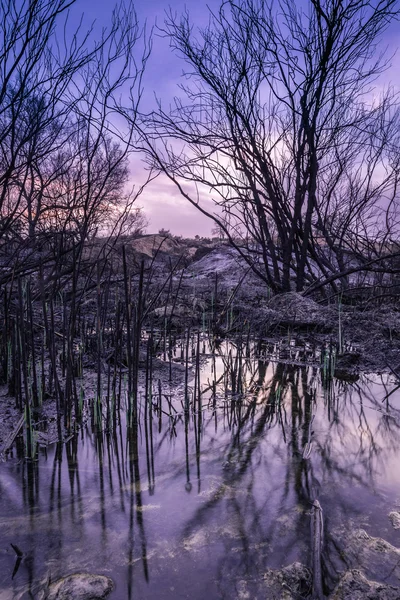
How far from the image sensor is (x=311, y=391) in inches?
107

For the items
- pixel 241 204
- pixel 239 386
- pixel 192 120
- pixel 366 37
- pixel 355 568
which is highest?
pixel 366 37

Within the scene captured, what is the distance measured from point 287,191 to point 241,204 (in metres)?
0.69

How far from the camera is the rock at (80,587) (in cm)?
104

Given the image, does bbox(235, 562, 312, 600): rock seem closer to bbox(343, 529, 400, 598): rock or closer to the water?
the water

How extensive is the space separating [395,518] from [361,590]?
1.24 feet

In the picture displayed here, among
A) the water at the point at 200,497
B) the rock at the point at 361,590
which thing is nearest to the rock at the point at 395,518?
the water at the point at 200,497

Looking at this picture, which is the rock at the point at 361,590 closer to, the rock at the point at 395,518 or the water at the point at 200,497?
the water at the point at 200,497

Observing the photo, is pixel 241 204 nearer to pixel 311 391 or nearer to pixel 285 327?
pixel 285 327

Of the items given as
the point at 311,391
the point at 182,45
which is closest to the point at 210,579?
the point at 311,391

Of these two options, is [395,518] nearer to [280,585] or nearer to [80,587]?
[280,585]

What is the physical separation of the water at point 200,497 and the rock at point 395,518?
0.07ft

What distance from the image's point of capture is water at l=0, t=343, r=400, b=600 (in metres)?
1.15

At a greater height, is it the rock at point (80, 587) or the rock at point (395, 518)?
the rock at point (395, 518)

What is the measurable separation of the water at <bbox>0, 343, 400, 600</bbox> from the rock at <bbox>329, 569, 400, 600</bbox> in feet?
0.10
